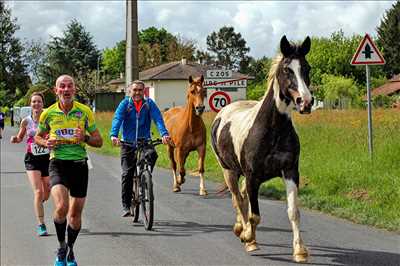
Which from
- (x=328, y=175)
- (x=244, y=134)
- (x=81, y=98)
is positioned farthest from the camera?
(x=81, y=98)

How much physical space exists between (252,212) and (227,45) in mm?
96653

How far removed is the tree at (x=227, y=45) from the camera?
98.8m

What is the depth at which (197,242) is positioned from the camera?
25.8 feet

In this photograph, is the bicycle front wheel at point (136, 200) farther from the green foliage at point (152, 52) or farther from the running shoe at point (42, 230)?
the green foliage at point (152, 52)

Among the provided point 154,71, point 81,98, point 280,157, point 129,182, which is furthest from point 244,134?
point 81,98

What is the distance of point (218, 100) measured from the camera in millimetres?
15633

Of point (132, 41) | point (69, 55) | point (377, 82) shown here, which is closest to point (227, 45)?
point (69, 55)

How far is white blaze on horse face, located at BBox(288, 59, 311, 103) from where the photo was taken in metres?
6.13

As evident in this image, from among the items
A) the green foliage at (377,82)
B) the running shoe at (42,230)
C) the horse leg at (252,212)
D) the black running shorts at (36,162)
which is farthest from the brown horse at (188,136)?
the green foliage at (377,82)

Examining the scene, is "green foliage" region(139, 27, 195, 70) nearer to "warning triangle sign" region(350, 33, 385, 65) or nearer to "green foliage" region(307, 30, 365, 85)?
"green foliage" region(307, 30, 365, 85)

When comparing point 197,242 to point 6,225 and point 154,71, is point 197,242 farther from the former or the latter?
point 154,71

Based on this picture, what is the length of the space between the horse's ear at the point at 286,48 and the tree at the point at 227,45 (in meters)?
90.5

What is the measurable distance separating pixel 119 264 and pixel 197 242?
1.33 metres

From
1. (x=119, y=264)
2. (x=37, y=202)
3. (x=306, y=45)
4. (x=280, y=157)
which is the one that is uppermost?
(x=306, y=45)
